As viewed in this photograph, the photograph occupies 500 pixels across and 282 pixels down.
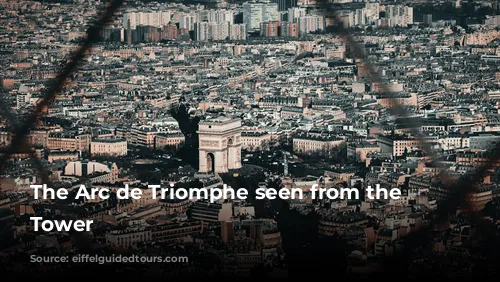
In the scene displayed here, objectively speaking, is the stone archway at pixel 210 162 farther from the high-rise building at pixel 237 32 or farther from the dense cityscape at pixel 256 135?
the high-rise building at pixel 237 32

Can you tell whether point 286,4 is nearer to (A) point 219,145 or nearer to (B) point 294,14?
(B) point 294,14

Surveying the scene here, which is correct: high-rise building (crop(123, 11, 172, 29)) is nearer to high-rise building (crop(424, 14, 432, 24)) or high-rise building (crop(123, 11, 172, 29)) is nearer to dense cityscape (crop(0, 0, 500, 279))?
dense cityscape (crop(0, 0, 500, 279))

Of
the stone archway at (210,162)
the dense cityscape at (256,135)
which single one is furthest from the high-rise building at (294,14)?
the stone archway at (210,162)

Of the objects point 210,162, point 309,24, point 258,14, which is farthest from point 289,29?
point 210,162

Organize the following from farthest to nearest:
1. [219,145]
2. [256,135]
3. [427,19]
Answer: [427,19], [256,135], [219,145]

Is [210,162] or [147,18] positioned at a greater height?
[147,18]

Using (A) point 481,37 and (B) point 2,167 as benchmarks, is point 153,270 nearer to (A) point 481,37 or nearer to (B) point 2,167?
(B) point 2,167

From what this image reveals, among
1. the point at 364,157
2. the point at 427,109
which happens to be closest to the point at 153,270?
the point at 364,157
